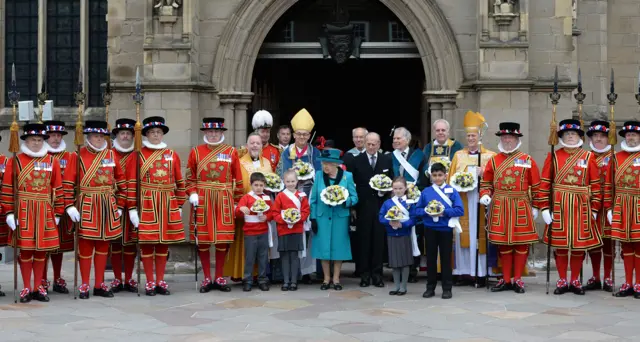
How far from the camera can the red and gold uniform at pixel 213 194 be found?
39.5 ft

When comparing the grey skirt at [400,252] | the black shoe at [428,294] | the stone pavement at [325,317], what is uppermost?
the grey skirt at [400,252]

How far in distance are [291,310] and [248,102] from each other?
4.70 metres

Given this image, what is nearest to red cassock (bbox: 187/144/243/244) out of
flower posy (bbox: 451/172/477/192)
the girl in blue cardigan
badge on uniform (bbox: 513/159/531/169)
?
the girl in blue cardigan

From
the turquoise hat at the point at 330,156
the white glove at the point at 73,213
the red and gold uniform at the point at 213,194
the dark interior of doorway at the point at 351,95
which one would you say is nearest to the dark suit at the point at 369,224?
the turquoise hat at the point at 330,156

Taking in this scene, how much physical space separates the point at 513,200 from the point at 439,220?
3.07 feet

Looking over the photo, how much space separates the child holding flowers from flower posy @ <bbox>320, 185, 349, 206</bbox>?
228mm

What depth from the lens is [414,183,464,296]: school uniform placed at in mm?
11578

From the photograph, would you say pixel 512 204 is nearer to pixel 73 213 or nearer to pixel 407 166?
pixel 407 166

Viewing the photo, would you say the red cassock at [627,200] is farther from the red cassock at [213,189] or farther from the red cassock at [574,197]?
the red cassock at [213,189]

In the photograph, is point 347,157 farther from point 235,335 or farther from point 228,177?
point 235,335

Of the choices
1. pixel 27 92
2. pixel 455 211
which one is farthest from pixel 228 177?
pixel 27 92

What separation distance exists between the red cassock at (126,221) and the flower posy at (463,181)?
12.1 feet

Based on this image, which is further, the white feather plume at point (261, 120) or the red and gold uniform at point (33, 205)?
the white feather plume at point (261, 120)

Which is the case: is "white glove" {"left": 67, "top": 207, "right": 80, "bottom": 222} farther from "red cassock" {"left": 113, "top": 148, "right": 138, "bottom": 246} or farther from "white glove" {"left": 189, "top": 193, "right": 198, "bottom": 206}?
"white glove" {"left": 189, "top": 193, "right": 198, "bottom": 206}
